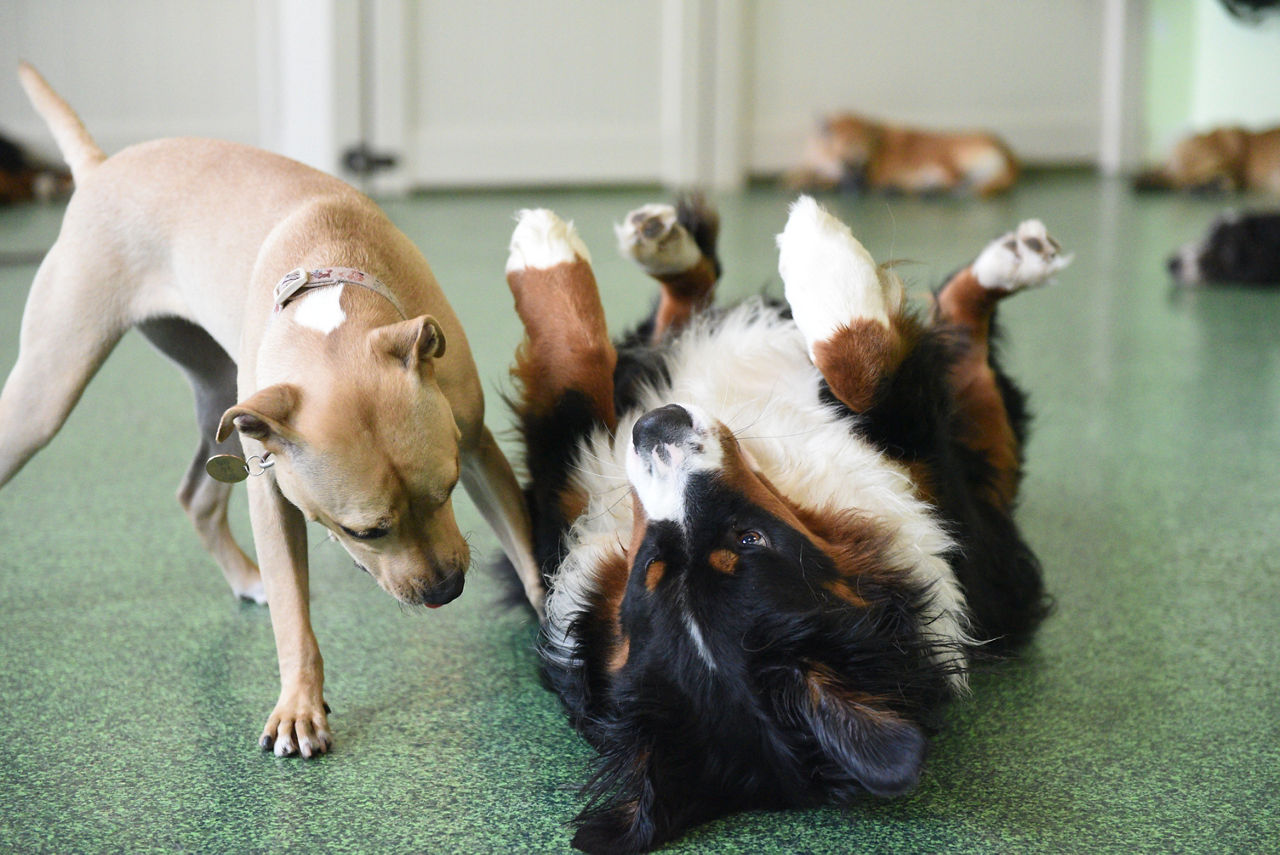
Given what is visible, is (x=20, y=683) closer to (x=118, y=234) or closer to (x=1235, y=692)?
(x=118, y=234)

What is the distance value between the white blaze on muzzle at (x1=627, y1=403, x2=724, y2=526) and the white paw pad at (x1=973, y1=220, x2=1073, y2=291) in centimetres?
88

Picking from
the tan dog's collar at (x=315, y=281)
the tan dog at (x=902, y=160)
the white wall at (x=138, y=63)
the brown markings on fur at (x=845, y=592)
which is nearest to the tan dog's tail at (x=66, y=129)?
the tan dog's collar at (x=315, y=281)

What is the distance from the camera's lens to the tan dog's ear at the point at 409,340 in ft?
4.68

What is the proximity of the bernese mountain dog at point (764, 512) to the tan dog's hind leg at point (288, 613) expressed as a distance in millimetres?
298

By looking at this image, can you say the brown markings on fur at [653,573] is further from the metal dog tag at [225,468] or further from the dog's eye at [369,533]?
the metal dog tag at [225,468]

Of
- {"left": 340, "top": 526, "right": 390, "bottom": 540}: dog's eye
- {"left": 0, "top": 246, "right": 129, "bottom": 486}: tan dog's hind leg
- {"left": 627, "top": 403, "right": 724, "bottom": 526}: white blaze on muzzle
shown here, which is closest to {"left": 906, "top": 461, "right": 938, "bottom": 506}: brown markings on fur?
{"left": 627, "top": 403, "right": 724, "bottom": 526}: white blaze on muzzle

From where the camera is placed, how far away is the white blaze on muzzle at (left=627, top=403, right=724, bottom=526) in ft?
4.69

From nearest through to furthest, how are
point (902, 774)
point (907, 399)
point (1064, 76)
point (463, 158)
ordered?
point (902, 774), point (907, 399), point (463, 158), point (1064, 76)

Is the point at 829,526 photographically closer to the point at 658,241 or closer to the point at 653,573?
the point at 653,573

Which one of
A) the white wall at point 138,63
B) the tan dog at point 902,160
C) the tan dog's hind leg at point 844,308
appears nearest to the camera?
the tan dog's hind leg at point 844,308

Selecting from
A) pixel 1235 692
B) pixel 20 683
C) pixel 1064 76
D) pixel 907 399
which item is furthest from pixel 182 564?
pixel 1064 76

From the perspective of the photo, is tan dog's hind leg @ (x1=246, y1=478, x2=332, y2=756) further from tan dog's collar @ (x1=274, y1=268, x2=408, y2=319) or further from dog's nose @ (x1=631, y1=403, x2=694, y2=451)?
dog's nose @ (x1=631, y1=403, x2=694, y2=451)

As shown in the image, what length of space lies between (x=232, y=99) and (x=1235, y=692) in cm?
688

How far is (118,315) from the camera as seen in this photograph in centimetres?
178
